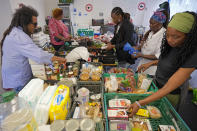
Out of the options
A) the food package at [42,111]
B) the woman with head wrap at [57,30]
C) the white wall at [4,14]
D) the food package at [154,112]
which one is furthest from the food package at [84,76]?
the white wall at [4,14]

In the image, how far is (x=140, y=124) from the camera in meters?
1.11

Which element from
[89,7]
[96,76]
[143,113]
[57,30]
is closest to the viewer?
[143,113]

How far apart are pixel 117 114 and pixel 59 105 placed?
0.53 meters

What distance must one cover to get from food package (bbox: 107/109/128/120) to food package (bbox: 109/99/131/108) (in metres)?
0.06

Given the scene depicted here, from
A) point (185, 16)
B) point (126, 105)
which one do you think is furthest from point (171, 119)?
point (185, 16)

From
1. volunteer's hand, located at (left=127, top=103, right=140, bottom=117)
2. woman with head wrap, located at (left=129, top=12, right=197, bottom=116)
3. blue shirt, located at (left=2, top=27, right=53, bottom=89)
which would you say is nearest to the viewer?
woman with head wrap, located at (left=129, top=12, right=197, bottom=116)

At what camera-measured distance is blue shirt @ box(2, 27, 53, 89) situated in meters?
1.46

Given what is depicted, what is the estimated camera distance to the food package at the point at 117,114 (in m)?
1.07

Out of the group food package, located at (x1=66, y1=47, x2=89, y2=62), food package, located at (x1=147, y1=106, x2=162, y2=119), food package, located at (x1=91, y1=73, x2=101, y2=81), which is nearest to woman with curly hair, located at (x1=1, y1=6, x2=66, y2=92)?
food package, located at (x1=66, y1=47, x2=89, y2=62)

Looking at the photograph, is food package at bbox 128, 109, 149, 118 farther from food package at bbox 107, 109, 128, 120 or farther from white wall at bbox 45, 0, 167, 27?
white wall at bbox 45, 0, 167, 27

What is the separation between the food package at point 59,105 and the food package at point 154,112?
824 mm

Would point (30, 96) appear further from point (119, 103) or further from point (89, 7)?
point (89, 7)

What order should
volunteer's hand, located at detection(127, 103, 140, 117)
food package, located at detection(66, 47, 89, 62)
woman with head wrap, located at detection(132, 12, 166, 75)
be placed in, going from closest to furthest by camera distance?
volunteer's hand, located at detection(127, 103, 140, 117) → woman with head wrap, located at detection(132, 12, 166, 75) → food package, located at detection(66, 47, 89, 62)

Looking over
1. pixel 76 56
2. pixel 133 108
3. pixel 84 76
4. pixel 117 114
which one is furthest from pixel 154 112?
pixel 76 56
